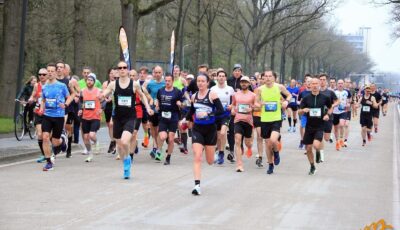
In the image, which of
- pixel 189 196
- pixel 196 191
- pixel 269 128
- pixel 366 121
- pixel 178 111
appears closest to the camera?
pixel 189 196

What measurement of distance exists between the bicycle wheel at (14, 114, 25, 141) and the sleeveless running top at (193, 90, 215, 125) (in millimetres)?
8758

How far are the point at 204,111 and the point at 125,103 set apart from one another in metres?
1.75

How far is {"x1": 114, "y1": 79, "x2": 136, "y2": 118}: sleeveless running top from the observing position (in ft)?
39.7

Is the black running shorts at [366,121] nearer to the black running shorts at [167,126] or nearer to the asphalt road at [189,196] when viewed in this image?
the asphalt road at [189,196]

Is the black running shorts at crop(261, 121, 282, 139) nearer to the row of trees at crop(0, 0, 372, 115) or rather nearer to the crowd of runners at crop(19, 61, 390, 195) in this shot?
the crowd of runners at crop(19, 61, 390, 195)

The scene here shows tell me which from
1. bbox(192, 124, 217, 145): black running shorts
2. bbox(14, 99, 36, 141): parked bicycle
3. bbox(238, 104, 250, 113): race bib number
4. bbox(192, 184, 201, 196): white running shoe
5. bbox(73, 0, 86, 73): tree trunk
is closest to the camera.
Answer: bbox(192, 184, 201, 196): white running shoe

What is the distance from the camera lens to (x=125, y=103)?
477 inches

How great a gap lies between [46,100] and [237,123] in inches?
142

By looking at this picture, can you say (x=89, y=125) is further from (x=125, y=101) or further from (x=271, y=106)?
(x=271, y=106)

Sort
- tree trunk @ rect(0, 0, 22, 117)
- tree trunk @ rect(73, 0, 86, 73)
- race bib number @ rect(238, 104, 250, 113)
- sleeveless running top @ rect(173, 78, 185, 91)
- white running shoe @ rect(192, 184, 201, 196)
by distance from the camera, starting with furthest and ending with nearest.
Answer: tree trunk @ rect(73, 0, 86, 73) → tree trunk @ rect(0, 0, 22, 117) → sleeveless running top @ rect(173, 78, 185, 91) → race bib number @ rect(238, 104, 250, 113) → white running shoe @ rect(192, 184, 201, 196)

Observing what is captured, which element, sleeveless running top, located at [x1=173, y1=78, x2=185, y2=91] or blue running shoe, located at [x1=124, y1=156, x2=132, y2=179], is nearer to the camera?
blue running shoe, located at [x1=124, y1=156, x2=132, y2=179]

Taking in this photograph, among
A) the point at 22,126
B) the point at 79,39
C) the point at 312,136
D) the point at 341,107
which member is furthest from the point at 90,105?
the point at 79,39

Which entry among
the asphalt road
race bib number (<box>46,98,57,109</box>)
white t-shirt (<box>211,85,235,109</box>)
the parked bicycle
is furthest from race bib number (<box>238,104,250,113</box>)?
the parked bicycle

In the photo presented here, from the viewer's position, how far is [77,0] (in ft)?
110
